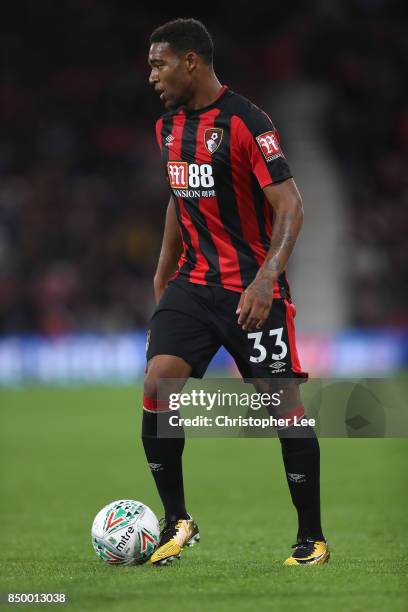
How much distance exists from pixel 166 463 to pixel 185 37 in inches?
73.0

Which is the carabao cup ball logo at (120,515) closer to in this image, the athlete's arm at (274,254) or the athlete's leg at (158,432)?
the athlete's leg at (158,432)

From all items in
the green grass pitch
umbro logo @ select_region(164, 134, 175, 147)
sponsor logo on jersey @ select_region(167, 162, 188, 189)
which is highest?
umbro logo @ select_region(164, 134, 175, 147)

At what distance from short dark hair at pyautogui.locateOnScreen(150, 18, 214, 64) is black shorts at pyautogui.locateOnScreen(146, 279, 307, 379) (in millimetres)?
1009

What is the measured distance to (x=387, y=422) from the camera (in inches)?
209

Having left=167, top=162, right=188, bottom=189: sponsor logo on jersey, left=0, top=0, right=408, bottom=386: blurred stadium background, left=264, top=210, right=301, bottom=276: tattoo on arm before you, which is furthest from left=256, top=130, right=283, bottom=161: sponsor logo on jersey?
left=0, top=0, right=408, bottom=386: blurred stadium background

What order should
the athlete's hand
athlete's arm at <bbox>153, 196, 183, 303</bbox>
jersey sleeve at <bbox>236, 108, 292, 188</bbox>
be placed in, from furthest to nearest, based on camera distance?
1. athlete's arm at <bbox>153, 196, 183, 303</bbox>
2. jersey sleeve at <bbox>236, 108, 292, 188</bbox>
3. the athlete's hand

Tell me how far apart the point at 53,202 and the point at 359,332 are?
617 cm

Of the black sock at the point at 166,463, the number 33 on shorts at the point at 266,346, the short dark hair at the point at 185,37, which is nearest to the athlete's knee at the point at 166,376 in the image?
the black sock at the point at 166,463

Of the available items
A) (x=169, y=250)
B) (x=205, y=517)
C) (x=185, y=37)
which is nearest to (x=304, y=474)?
(x=169, y=250)

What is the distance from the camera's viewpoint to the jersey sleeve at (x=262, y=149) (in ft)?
15.1

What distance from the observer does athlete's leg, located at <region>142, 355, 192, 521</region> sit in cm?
477

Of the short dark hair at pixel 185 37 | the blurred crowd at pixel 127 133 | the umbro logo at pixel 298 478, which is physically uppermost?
the blurred crowd at pixel 127 133

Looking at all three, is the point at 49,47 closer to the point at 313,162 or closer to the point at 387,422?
the point at 313,162

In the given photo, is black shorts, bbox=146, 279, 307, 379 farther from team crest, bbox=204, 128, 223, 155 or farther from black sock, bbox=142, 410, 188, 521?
team crest, bbox=204, 128, 223, 155
